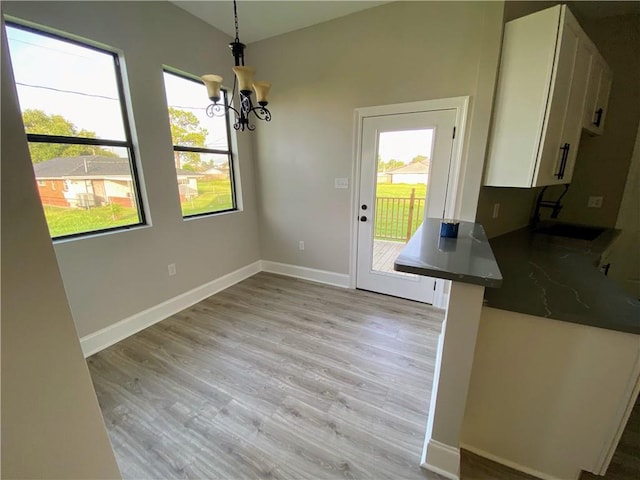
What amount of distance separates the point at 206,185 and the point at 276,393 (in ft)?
7.63

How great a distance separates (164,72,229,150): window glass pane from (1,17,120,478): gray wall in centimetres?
231

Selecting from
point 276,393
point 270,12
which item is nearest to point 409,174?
point 270,12

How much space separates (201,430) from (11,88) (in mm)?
1692

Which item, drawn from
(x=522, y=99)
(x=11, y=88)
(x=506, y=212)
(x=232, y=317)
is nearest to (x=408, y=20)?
(x=522, y=99)

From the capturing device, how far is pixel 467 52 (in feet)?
7.22

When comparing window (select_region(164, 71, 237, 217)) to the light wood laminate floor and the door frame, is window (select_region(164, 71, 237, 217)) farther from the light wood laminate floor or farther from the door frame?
the door frame

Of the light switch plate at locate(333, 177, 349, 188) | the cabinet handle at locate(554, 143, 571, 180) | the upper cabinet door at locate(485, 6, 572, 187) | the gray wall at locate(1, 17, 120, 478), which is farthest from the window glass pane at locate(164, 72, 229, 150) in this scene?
the cabinet handle at locate(554, 143, 571, 180)

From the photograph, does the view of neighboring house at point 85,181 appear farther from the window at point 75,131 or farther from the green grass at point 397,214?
the green grass at point 397,214

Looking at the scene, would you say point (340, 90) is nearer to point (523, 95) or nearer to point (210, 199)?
point (523, 95)

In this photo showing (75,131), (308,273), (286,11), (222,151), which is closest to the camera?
(75,131)

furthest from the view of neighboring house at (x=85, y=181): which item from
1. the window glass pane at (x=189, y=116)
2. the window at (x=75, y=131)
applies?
the window glass pane at (x=189, y=116)

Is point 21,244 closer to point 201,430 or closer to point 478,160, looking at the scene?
point 201,430

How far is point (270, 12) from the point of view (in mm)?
2523

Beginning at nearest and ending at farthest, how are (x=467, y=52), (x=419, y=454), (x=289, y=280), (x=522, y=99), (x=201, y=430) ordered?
1. (x=419, y=454)
2. (x=201, y=430)
3. (x=522, y=99)
4. (x=467, y=52)
5. (x=289, y=280)
